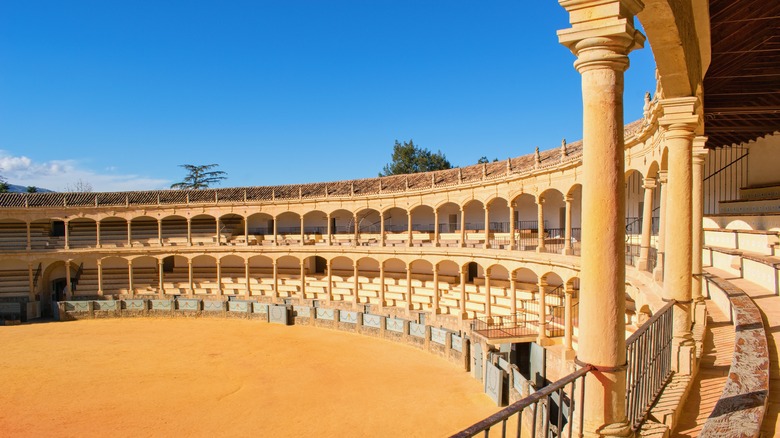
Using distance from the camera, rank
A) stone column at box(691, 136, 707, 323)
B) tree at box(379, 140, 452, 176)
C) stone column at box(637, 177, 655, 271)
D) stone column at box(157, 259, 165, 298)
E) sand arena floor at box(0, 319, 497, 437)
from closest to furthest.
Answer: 1. stone column at box(691, 136, 707, 323)
2. stone column at box(637, 177, 655, 271)
3. sand arena floor at box(0, 319, 497, 437)
4. stone column at box(157, 259, 165, 298)
5. tree at box(379, 140, 452, 176)

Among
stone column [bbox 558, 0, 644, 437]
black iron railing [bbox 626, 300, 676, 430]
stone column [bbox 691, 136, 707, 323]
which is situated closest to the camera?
stone column [bbox 558, 0, 644, 437]

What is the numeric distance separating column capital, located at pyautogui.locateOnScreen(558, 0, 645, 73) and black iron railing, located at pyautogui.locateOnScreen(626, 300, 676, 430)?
6.91 ft

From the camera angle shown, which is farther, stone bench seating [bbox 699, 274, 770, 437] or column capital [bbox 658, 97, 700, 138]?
column capital [bbox 658, 97, 700, 138]

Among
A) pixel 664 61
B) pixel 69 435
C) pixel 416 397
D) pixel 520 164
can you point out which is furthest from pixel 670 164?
pixel 520 164

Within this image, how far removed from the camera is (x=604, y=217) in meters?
3.65

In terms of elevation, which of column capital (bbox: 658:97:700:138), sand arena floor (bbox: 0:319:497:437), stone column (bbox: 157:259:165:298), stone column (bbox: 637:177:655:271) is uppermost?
column capital (bbox: 658:97:700:138)

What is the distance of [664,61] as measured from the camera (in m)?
5.23

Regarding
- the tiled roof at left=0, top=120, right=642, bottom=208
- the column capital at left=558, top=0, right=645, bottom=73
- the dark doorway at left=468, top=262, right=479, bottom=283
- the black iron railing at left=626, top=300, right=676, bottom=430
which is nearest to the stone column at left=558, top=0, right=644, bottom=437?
the column capital at left=558, top=0, right=645, bottom=73

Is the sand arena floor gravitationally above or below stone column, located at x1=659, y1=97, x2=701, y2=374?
below

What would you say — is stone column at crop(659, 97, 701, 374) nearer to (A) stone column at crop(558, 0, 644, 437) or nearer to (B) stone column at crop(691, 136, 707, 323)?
(B) stone column at crop(691, 136, 707, 323)

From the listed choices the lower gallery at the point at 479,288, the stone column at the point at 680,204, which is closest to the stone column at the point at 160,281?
the lower gallery at the point at 479,288

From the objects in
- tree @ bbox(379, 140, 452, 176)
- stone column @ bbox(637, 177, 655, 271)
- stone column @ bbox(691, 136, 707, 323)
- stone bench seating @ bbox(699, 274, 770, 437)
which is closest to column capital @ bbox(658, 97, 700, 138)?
stone column @ bbox(691, 136, 707, 323)

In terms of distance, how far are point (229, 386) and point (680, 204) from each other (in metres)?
15.2

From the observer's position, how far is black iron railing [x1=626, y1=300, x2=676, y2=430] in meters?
4.10
